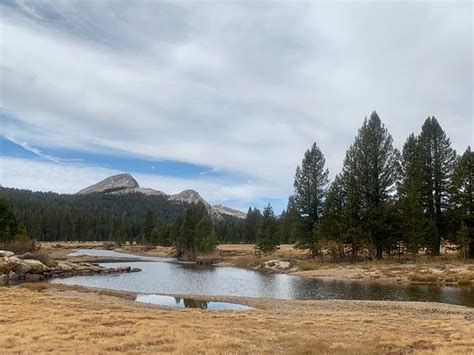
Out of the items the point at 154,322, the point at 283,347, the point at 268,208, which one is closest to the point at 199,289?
the point at 154,322

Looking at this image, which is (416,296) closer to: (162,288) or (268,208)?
(162,288)

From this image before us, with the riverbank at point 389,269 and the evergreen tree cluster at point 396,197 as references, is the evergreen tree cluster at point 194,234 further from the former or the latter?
the evergreen tree cluster at point 396,197

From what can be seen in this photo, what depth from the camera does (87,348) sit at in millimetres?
16406

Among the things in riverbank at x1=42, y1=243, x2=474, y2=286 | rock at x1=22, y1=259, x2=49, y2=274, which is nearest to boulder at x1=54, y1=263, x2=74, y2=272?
rock at x1=22, y1=259, x2=49, y2=274

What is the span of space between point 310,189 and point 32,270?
4798 cm

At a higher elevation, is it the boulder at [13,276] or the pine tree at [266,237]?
the pine tree at [266,237]

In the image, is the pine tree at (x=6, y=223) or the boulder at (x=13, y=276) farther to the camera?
the pine tree at (x=6, y=223)

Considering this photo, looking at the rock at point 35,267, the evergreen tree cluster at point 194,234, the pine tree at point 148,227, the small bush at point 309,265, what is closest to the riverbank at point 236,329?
the rock at point 35,267

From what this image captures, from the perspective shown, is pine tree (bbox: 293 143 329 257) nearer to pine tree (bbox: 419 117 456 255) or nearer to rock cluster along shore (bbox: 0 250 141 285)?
pine tree (bbox: 419 117 456 255)

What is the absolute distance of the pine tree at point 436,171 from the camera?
67.7 m

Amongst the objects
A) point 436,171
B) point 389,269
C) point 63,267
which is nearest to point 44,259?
point 63,267

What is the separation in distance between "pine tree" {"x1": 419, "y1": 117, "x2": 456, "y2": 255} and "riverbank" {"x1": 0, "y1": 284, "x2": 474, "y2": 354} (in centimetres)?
3957

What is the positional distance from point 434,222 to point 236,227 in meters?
138

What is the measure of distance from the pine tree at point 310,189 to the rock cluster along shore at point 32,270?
1343 inches
